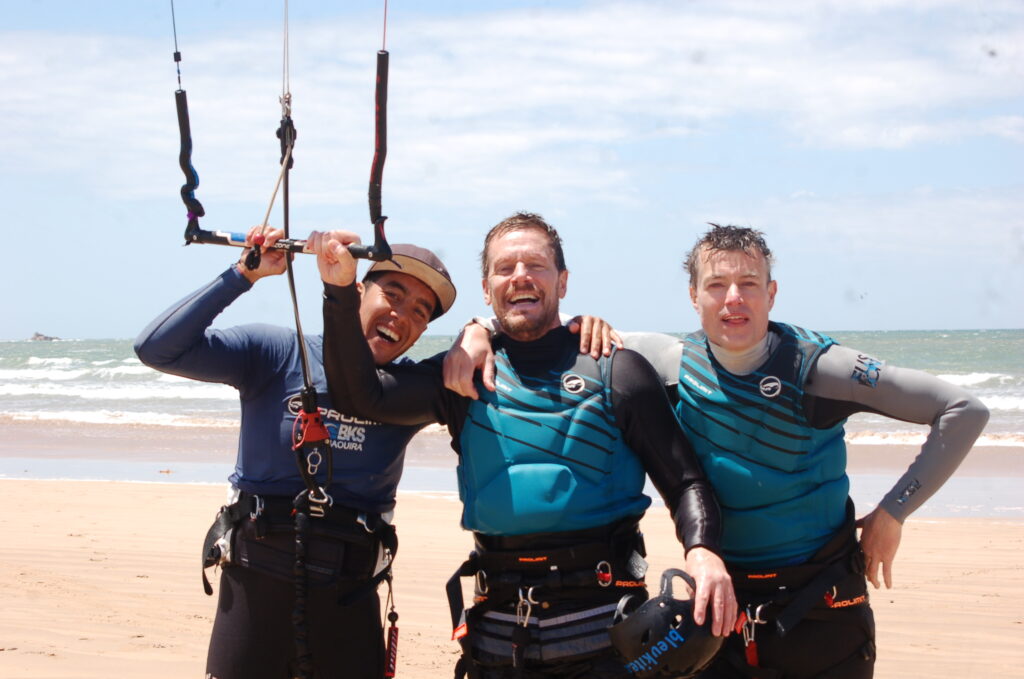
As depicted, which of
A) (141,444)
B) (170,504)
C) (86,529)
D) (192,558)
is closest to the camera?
(192,558)

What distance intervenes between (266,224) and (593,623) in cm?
146

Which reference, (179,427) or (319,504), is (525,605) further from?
(179,427)

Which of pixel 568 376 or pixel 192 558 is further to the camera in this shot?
pixel 192 558

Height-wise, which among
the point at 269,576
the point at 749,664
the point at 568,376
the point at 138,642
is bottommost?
the point at 138,642

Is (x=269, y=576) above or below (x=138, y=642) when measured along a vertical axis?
above

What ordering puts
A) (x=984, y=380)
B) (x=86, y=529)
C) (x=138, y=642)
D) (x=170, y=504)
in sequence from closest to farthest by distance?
(x=138, y=642)
(x=86, y=529)
(x=170, y=504)
(x=984, y=380)

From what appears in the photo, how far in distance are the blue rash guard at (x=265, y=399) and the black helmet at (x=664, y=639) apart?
102cm

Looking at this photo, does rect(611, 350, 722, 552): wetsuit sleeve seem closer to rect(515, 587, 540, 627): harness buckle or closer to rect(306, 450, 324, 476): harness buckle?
rect(515, 587, 540, 627): harness buckle

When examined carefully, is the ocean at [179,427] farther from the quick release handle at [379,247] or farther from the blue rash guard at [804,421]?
the quick release handle at [379,247]

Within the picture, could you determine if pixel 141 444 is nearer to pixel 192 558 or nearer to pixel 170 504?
pixel 170 504

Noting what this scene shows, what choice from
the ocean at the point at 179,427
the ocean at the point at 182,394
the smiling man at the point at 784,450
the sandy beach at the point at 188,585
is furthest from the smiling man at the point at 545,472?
the ocean at the point at 182,394

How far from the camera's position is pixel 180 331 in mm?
3291

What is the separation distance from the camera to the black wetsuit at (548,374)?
2.94m

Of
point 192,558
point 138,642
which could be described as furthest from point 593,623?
point 192,558
